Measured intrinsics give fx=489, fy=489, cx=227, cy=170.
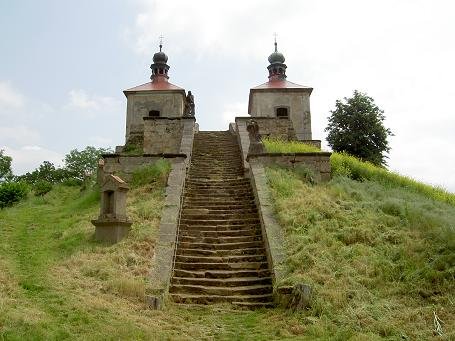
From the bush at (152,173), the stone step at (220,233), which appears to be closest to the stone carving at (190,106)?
the bush at (152,173)

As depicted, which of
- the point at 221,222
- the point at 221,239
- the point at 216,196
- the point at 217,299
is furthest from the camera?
the point at 216,196

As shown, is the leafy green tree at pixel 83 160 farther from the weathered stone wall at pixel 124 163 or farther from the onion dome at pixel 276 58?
the weathered stone wall at pixel 124 163

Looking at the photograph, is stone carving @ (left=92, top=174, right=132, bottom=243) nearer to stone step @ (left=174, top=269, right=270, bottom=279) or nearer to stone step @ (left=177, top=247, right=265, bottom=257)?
stone step @ (left=177, top=247, right=265, bottom=257)

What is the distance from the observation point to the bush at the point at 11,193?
20.1 m

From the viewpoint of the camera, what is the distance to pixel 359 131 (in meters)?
26.6

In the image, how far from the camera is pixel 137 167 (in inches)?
618

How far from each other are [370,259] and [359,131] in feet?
62.5

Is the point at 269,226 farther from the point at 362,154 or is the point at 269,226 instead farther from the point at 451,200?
the point at 362,154

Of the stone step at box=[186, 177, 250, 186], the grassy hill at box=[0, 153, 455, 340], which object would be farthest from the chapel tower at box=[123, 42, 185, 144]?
the grassy hill at box=[0, 153, 455, 340]

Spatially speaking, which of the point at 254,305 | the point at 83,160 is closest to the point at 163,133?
the point at 254,305

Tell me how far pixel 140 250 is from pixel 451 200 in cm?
1021

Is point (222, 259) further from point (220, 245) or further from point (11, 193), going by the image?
point (11, 193)

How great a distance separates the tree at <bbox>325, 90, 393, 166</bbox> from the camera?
1037 inches

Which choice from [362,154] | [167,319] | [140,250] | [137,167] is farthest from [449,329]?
[362,154]
